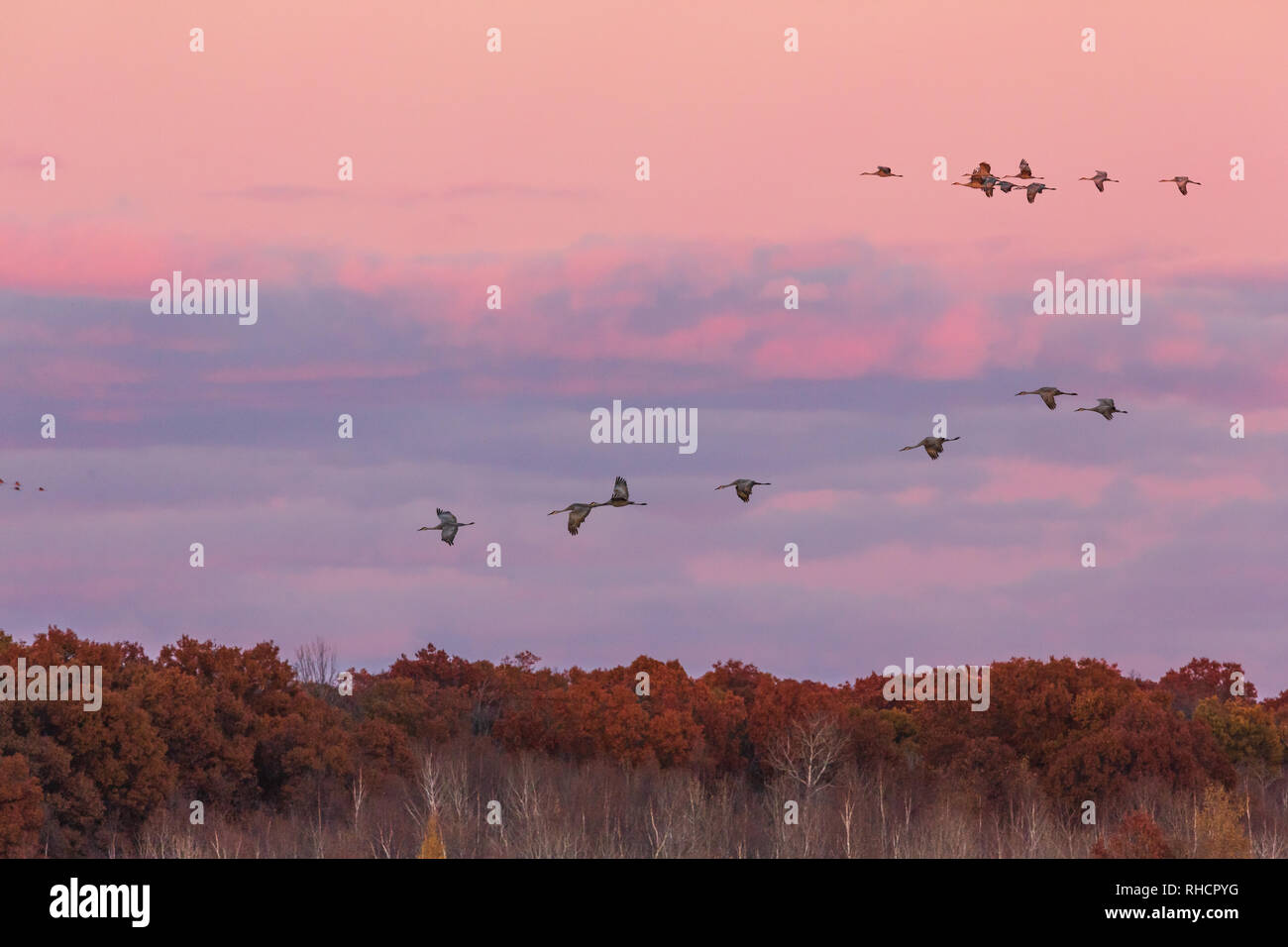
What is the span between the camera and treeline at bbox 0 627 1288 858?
7625cm

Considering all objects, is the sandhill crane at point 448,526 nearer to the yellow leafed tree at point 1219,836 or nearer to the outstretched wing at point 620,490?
the outstretched wing at point 620,490

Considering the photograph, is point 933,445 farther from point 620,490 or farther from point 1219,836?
point 1219,836

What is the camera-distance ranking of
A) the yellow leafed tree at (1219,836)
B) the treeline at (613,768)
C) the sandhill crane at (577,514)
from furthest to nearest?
1. the treeline at (613,768)
2. the yellow leafed tree at (1219,836)
3. the sandhill crane at (577,514)

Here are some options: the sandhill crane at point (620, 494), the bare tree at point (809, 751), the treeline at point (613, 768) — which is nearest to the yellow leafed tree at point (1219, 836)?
the treeline at point (613, 768)

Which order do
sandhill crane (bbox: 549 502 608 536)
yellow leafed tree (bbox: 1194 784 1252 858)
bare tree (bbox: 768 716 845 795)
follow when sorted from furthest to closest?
bare tree (bbox: 768 716 845 795), yellow leafed tree (bbox: 1194 784 1252 858), sandhill crane (bbox: 549 502 608 536)

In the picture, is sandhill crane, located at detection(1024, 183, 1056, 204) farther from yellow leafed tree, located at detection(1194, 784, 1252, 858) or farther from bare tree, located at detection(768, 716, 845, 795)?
bare tree, located at detection(768, 716, 845, 795)

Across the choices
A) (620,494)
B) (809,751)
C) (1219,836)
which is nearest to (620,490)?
(620,494)

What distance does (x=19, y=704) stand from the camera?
248ft

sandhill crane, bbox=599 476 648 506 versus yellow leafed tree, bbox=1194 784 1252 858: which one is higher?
sandhill crane, bbox=599 476 648 506

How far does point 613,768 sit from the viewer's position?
311 feet

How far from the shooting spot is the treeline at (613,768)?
76.2 meters

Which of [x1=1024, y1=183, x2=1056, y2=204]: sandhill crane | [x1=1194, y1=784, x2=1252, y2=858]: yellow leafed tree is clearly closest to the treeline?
[x1=1194, y1=784, x2=1252, y2=858]: yellow leafed tree
